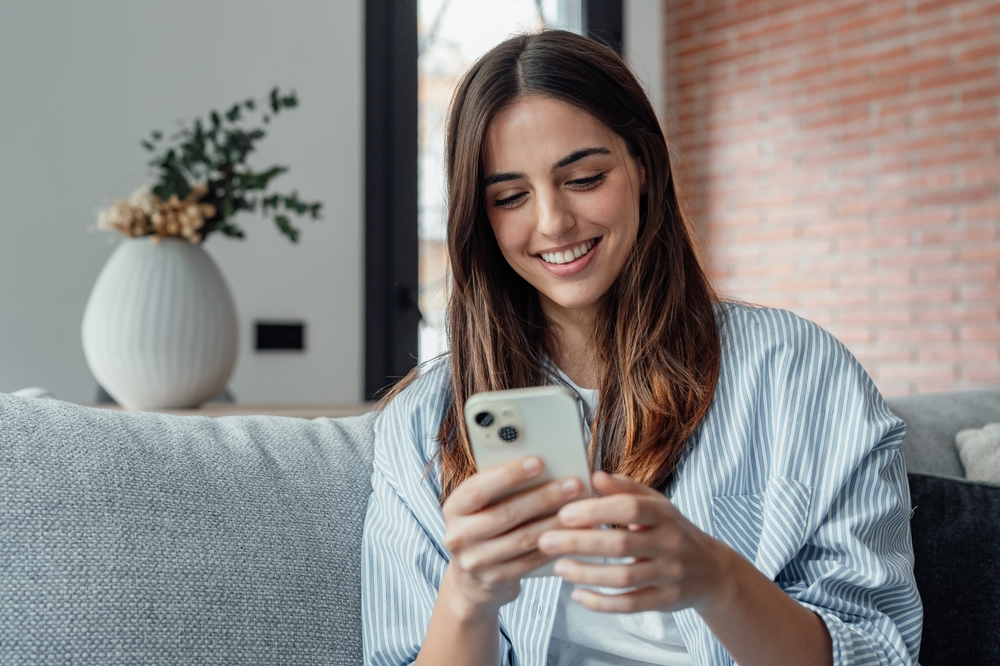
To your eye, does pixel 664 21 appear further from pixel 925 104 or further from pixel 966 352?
pixel 966 352

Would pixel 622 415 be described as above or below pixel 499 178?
below

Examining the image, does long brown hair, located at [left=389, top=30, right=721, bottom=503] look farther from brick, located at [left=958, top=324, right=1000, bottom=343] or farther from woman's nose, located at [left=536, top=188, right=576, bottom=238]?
brick, located at [left=958, top=324, right=1000, bottom=343]

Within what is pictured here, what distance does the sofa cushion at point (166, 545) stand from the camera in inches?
31.9

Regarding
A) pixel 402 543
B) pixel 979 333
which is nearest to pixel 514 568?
pixel 402 543

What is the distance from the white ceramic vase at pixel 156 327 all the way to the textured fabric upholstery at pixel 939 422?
4.10ft

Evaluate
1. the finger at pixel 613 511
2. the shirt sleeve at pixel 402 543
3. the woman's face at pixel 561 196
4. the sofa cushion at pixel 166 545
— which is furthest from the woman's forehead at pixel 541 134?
the finger at pixel 613 511

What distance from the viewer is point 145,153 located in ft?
8.10

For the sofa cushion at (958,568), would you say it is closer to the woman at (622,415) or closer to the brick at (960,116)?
the woman at (622,415)

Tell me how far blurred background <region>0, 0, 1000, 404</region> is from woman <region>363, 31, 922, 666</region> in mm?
640

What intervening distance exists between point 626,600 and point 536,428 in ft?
0.47

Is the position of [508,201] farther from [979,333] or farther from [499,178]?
[979,333]

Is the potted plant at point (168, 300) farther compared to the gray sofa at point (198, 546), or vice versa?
the potted plant at point (168, 300)

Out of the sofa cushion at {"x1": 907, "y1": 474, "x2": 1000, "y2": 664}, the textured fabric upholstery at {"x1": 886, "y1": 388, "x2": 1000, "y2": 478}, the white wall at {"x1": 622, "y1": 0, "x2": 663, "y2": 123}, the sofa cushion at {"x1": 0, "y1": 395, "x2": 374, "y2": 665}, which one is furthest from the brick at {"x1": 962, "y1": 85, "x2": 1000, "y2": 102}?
the sofa cushion at {"x1": 0, "y1": 395, "x2": 374, "y2": 665}

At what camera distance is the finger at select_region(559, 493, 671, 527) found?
624mm
